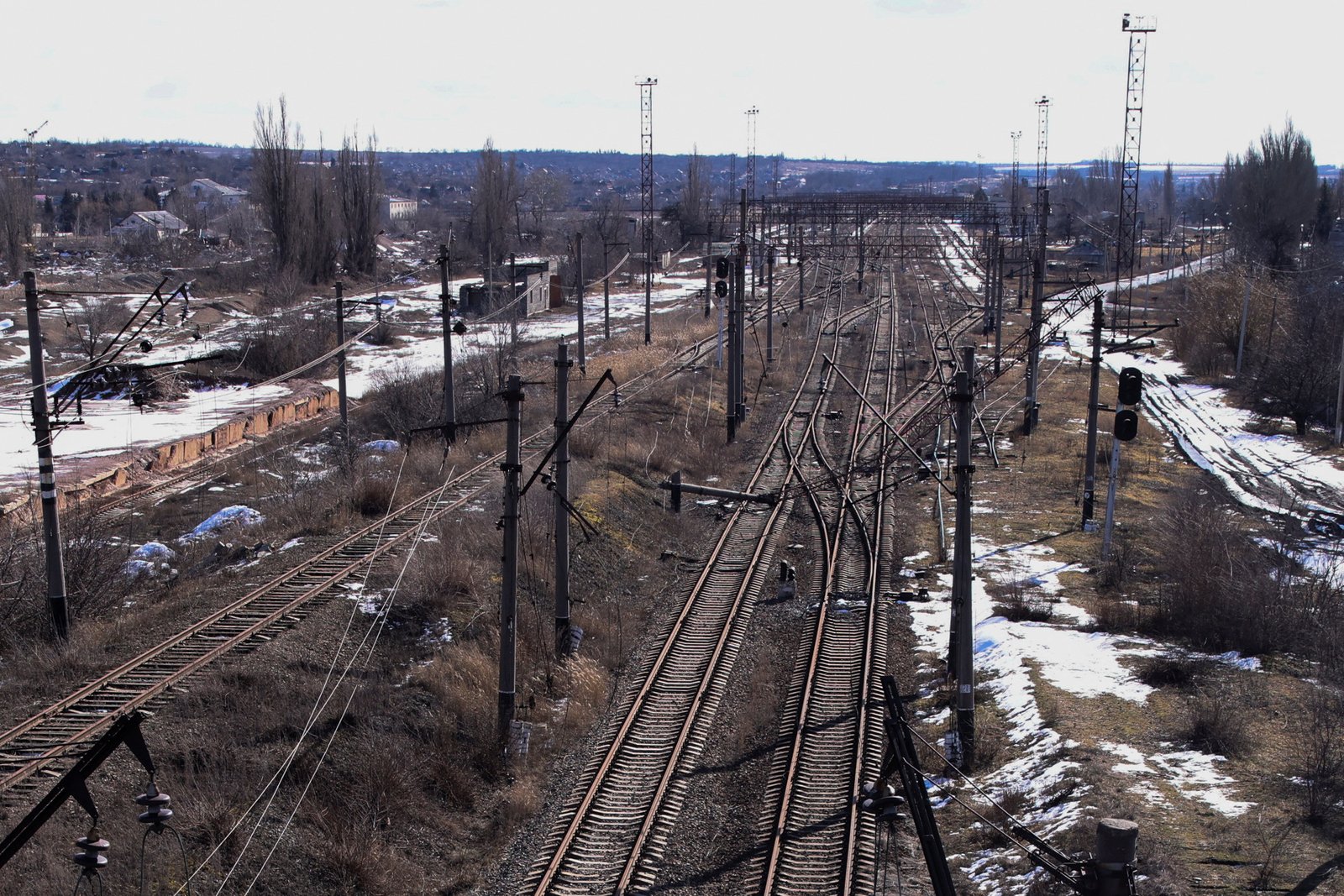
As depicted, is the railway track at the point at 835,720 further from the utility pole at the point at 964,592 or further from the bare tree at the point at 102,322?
the bare tree at the point at 102,322

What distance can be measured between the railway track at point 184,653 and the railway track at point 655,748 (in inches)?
128

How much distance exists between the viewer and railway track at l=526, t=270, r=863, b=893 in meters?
9.88

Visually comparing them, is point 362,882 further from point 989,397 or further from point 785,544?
point 989,397

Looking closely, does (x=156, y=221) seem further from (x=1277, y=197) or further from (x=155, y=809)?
(x=155, y=809)

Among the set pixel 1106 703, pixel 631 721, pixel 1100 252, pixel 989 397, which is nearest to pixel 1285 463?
pixel 989 397

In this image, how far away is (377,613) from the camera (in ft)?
44.7

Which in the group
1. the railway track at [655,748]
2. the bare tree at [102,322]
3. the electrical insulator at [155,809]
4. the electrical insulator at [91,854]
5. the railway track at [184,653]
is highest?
the bare tree at [102,322]

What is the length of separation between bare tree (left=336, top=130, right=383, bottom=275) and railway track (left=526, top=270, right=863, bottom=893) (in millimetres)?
55021

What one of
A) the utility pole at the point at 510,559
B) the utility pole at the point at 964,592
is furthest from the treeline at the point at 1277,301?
the utility pole at the point at 510,559

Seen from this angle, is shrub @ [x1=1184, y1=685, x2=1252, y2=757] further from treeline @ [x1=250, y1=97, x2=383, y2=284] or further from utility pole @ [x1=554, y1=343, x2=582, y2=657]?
treeline @ [x1=250, y1=97, x2=383, y2=284]

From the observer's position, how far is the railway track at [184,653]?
9812 mm

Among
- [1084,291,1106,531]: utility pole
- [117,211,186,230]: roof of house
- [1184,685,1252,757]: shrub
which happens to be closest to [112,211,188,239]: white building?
[117,211,186,230]: roof of house

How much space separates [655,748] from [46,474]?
23.6ft

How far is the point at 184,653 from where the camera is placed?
1217 centimetres
